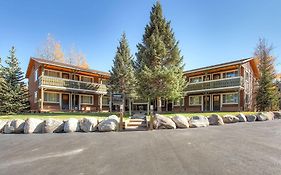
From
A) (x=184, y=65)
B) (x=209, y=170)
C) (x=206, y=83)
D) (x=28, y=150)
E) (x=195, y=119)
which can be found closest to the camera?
(x=209, y=170)

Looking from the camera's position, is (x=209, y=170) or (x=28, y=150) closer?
(x=209, y=170)

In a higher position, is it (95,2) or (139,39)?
(95,2)

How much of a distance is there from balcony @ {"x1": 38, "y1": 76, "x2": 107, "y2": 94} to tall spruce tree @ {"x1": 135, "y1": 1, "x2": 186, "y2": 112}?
9041 millimetres

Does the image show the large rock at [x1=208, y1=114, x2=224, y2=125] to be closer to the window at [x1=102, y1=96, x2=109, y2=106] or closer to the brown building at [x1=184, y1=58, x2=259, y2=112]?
the brown building at [x1=184, y1=58, x2=259, y2=112]

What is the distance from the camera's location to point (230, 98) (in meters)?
22.4

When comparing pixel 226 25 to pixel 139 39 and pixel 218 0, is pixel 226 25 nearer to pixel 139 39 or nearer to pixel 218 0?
pixel 218 0

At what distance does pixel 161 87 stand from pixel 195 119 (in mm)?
4847

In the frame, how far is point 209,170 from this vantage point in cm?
390

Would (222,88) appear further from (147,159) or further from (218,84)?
(147,159)

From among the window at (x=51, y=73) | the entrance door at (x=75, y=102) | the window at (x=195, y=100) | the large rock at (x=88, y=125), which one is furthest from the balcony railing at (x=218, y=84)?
the window at (x=51, y=73)

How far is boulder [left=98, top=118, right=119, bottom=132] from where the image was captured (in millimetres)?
9969

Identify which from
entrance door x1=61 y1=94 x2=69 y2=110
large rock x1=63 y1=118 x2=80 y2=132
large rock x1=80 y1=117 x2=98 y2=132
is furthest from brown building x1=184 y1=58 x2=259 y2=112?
large rock x1=63 y1=118 x2=80 y2=132

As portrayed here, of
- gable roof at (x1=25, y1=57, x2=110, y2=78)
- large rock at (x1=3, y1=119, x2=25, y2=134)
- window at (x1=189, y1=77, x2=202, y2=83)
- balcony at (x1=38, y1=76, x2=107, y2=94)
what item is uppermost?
gable roof at (x1=25, y1=57, x2=110, y2=78)

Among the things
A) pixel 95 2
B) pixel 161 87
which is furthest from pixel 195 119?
pixel 95 2
